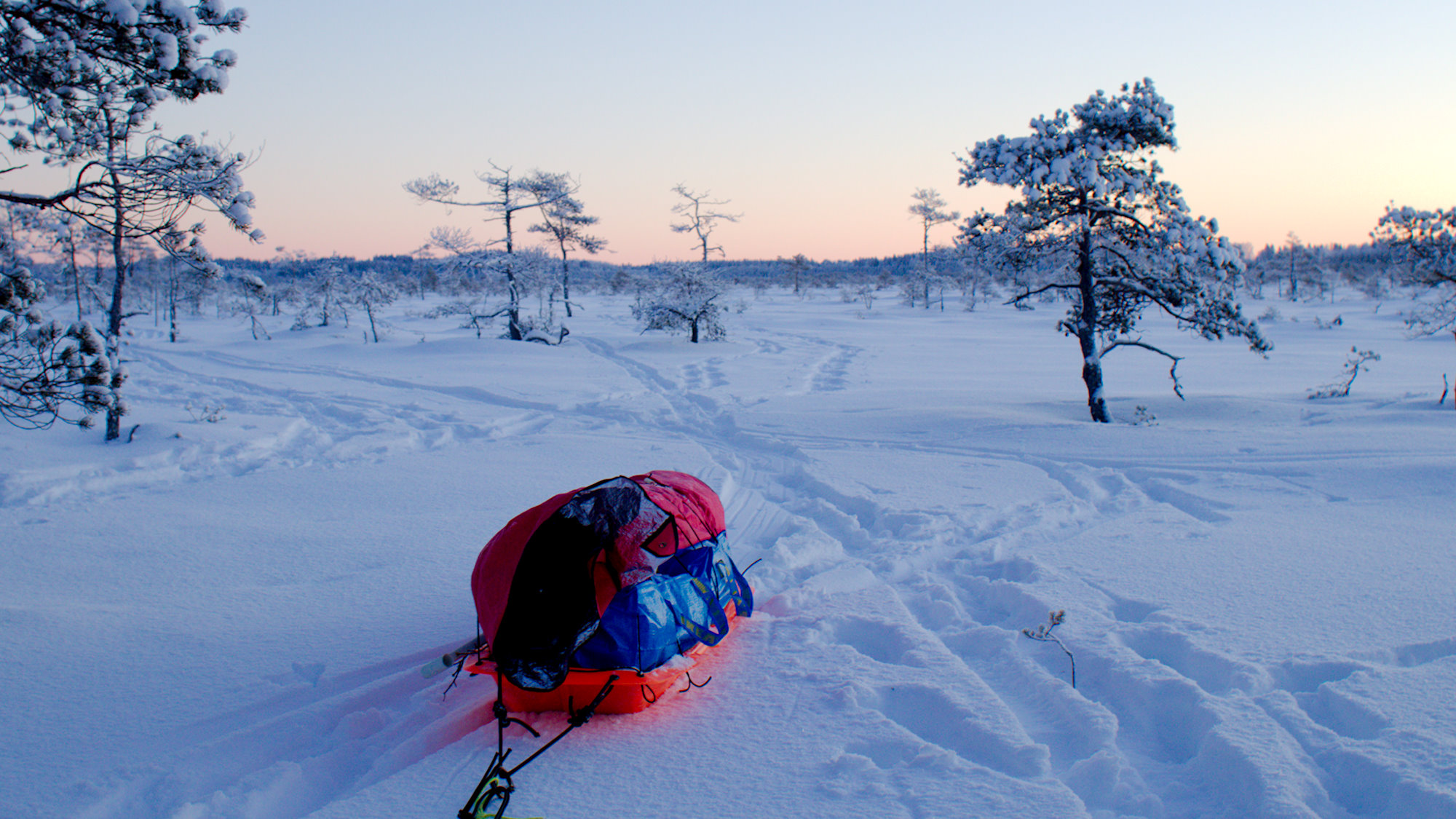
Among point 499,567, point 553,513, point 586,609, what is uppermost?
point 553,513

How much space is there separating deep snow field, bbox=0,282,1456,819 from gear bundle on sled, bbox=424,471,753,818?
0.17m

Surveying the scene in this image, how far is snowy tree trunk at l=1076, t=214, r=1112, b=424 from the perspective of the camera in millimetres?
10102

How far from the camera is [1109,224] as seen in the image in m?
9.70

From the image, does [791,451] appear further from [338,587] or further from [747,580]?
[338,587]

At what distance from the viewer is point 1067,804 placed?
2.65 m

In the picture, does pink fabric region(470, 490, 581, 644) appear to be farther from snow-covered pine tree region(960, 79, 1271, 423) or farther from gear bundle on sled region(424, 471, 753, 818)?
snow-covered pine tree region(960, 79, 1271, 423)

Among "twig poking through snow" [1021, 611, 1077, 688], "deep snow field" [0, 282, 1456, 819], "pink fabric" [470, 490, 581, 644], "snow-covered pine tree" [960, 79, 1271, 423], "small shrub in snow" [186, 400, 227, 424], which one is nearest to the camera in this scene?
"deep snow field" [0, 282, 1456, 819]

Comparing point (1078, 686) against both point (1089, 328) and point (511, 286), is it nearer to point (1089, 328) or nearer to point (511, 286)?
point (1089, 328)

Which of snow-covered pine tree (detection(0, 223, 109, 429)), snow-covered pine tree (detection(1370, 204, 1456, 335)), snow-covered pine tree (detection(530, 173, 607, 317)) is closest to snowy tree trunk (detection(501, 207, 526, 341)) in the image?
snow-covered pine tree (detection(530, 173, 607, 317))

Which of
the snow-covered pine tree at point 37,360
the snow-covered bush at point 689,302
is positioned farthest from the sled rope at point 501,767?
the snow-covered bush at point 689,302

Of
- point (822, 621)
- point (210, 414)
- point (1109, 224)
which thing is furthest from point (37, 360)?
point (1109, 224)

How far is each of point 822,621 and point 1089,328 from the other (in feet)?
25.8

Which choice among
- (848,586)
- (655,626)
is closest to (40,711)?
(655,626)

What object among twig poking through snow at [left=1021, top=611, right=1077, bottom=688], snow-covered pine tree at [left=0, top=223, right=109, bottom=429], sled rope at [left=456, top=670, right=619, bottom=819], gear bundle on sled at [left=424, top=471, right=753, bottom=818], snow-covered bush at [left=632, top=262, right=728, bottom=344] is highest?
snow-covered bush at [left=632, top=262, right=728, bottom=344]
